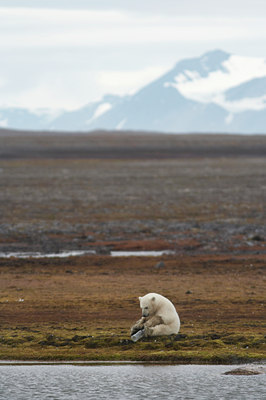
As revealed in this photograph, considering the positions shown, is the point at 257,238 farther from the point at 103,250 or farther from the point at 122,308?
the point at 122,308

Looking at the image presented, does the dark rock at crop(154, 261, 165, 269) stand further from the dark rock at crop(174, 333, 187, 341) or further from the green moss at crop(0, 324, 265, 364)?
the dark rock at crop(174, 333, 187, 341)

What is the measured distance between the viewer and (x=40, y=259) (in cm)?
3791

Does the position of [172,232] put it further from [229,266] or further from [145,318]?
[145,318]

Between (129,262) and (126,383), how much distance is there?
20.5 metres

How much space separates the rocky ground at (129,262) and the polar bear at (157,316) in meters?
0.28

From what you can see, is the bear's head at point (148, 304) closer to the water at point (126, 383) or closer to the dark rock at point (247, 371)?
the water at point (126, 383)

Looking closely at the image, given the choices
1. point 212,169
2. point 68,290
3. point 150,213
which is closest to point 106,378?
point 68,290

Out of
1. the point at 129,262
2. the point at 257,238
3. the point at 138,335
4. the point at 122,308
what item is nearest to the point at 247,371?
the point at 138,335

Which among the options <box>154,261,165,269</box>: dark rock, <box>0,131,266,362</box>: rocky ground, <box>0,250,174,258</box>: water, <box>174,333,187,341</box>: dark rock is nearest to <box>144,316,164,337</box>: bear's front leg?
<box>0,131,266,362</box>: rocky ground

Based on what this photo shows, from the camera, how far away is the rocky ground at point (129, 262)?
19359 mm

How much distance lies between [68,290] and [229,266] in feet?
30.3

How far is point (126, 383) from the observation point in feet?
53.8

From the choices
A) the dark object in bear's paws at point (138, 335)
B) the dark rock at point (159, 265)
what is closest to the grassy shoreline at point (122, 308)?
the dark object in bear's paws at point (138, 335)

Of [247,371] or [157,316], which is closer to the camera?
[247,371]
